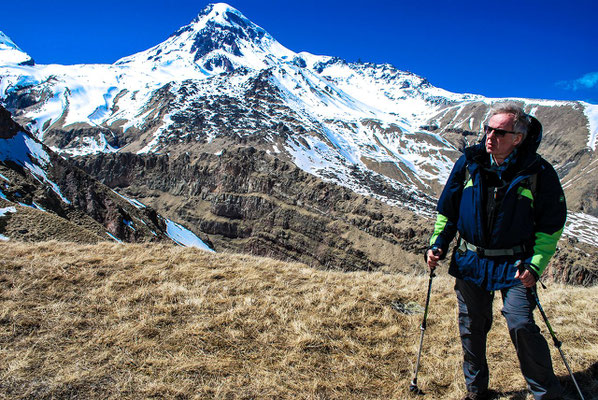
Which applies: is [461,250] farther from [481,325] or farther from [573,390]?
[573,390]

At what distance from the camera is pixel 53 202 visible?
1294 inches

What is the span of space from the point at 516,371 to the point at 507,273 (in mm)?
2206

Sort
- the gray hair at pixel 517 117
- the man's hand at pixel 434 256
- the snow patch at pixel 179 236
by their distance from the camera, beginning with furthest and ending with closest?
the snow patch at pixel 179 236 → the man's hand at pixel 434 256 → the gray hair at pixel 517 117

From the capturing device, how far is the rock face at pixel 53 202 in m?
20.3

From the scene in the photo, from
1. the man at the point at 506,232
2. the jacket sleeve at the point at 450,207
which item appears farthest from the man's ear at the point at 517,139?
the jacket sleeve at the point at 450,207

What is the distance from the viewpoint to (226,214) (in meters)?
118

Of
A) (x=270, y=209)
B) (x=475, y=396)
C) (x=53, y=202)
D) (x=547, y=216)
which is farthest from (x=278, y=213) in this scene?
(x=547, y=216)

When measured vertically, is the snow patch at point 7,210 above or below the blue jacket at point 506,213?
below

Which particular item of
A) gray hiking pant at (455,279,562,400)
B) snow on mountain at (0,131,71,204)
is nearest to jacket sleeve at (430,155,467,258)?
gray hiking pant at (455,279,562,400)

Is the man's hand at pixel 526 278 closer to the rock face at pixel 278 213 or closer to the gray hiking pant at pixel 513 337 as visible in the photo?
the gray hiking pant at pixel 513 337

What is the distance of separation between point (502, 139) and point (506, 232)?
1161 millimetres

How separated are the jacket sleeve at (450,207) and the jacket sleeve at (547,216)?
3.02ft

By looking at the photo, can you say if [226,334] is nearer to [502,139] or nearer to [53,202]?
[502,139]

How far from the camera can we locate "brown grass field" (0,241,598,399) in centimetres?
484
